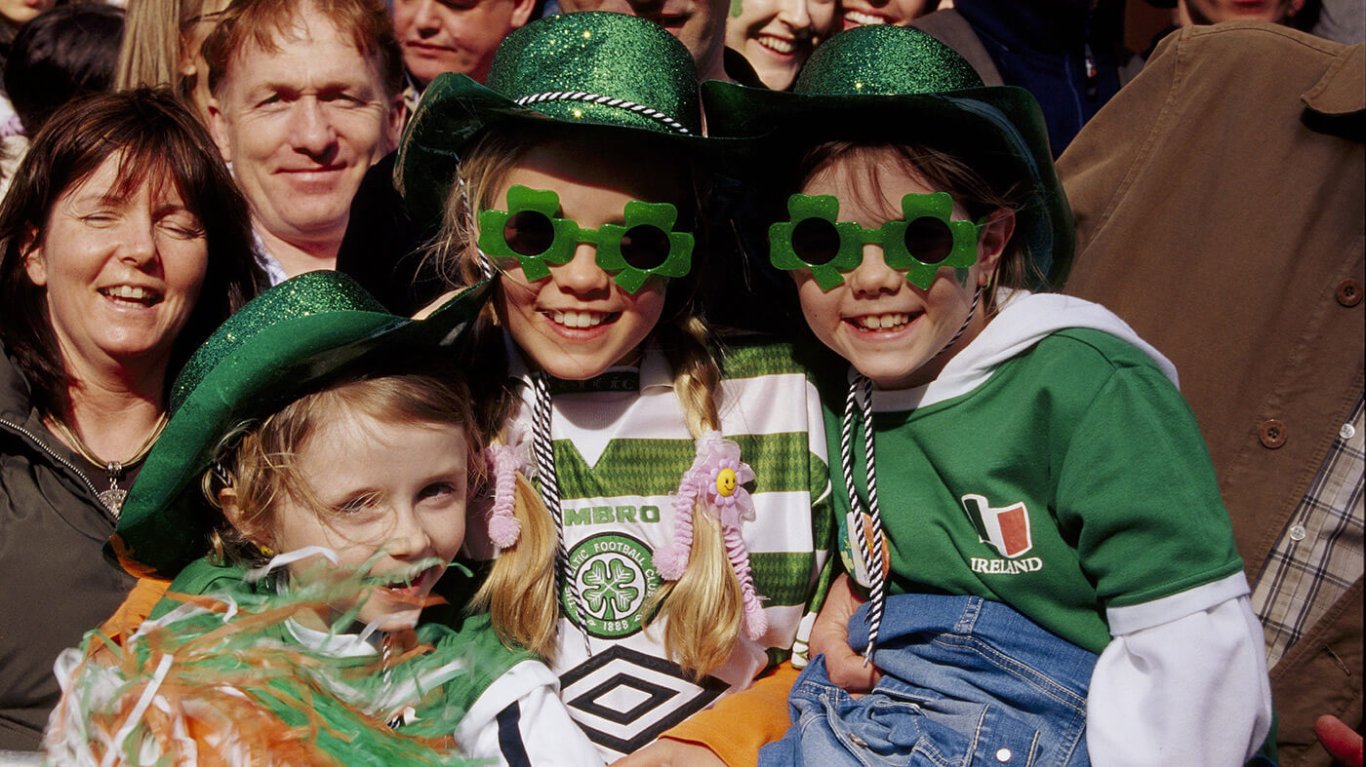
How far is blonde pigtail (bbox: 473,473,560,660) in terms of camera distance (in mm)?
2934

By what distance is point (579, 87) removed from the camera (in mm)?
2857

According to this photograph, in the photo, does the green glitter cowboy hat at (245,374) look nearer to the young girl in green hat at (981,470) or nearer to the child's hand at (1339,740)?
the young girl in green hat at (981,470)

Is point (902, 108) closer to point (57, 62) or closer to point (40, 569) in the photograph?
point (40, 569)

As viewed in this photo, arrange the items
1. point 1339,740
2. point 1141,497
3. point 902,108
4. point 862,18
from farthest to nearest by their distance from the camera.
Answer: point 862,18
point 1339,740
point 902,108
point 1141,497

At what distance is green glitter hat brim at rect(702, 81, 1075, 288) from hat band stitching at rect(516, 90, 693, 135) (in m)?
0.14

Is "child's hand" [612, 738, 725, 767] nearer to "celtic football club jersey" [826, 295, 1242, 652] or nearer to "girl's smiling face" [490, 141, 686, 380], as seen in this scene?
"celtic football club jersey" [826, 295, 1242, 652]

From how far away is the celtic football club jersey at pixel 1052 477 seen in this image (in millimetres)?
2596

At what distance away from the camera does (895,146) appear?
2883 mm

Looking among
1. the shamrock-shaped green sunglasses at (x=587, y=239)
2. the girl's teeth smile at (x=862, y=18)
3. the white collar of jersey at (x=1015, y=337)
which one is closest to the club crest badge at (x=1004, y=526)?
the white collar of jersey at (x=1015, y=337)

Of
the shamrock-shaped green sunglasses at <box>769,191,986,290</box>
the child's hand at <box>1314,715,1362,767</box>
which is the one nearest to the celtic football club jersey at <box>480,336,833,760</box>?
the shamrock-shaped green sunglasses at <box>769,191,986,290</box>

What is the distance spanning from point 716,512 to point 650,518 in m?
0.16

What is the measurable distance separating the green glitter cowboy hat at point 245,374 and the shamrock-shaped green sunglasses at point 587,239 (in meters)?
0.12

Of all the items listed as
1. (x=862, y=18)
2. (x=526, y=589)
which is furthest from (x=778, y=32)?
(x=526, y=589)

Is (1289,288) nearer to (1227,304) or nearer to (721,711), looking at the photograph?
(1227,304)
